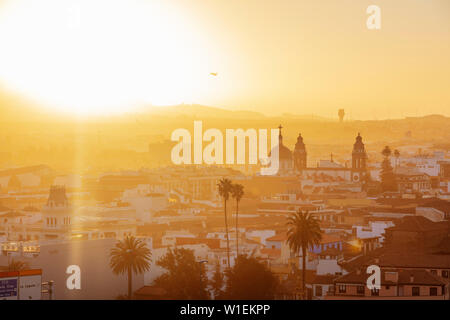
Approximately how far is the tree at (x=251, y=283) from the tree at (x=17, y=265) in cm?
875

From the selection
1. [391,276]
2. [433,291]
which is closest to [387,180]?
[391,276]

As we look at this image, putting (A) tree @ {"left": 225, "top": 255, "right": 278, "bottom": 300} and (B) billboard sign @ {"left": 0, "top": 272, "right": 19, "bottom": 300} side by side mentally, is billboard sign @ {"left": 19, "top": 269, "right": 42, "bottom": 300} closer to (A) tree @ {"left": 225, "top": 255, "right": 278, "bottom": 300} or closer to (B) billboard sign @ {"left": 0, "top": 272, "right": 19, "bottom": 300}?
(B) billboard sign @ {"left": 0, "top": 272, "right": 19, "bottom": 300}

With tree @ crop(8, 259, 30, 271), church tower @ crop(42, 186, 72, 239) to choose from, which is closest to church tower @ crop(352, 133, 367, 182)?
church tower @ crop(42, 186, 72, 239)

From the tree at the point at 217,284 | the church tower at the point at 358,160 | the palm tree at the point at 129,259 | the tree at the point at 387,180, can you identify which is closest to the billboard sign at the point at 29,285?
the palm tree at the point at 129,259

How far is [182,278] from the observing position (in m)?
40.1

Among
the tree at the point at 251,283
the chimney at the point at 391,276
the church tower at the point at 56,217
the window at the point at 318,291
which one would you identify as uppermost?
the church tower at the point at 56,217

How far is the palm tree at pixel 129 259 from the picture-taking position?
135ft

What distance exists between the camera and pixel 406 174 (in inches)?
4970

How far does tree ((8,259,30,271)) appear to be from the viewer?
39.5m

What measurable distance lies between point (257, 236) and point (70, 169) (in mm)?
125470

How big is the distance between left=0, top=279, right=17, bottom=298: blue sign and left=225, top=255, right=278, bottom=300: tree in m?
9.89

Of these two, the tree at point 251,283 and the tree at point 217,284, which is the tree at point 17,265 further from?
the tree at point 251,283

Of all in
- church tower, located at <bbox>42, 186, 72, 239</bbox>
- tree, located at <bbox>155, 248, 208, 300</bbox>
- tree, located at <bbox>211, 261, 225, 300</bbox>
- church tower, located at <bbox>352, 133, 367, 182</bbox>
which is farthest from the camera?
church tower, located at <bbox>352, 133, 367, 182</bbox>
